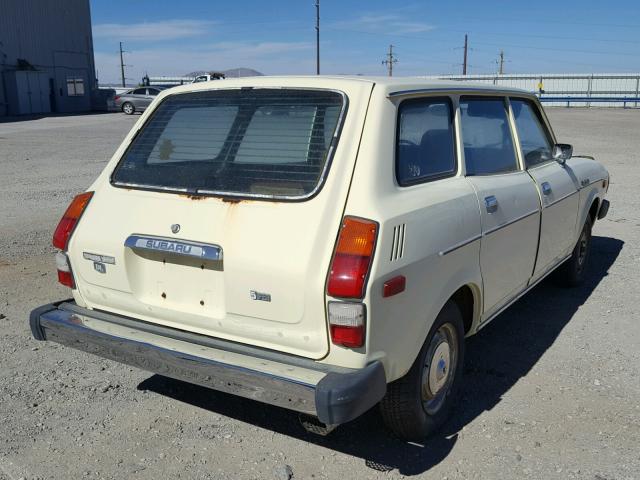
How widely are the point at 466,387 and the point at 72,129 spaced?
23.3 metres

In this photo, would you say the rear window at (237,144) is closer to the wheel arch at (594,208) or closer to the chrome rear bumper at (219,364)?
the chrome rear bumper at (219,364)

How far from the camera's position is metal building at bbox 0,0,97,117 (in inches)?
1313

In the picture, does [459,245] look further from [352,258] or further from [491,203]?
[352,258]

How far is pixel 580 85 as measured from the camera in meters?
49.1

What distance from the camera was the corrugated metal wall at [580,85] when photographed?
152 ft

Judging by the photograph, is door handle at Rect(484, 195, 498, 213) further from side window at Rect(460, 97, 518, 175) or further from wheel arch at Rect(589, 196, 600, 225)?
wheel arch at Rect(589, 196, 600, 225)

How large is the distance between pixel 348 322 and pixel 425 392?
0.85 meters

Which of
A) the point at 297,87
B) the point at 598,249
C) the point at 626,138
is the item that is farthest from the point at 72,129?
the point at 297,87

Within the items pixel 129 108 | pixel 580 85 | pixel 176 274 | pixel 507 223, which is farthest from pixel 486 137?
pixel 580 85

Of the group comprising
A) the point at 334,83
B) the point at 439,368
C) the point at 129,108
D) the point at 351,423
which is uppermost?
the point at 334,83

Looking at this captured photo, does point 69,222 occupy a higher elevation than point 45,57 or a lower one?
lower

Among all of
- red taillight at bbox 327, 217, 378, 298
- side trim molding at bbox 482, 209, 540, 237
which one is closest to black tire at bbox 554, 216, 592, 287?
side trim molding at bbox 482, 209, 540, 237

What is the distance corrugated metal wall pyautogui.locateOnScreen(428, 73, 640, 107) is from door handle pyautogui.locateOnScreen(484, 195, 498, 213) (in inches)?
1727

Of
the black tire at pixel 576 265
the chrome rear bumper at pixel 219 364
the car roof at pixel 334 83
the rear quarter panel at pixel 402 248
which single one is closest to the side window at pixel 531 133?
the car roof at pixel 334 83
